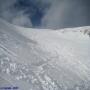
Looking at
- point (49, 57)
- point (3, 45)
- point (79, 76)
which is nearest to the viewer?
point (79, 76)

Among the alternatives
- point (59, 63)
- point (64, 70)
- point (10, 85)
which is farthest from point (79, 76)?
point (10, 85)

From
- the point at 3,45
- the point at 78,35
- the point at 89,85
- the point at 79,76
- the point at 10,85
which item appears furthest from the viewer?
the point at 78,35

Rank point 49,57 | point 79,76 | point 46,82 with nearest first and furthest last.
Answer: point 46,82
point 79,76
point 49,57

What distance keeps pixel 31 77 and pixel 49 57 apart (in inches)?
109

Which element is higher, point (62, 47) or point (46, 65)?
point (62, 47)

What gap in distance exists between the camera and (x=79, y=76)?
760 centimetres

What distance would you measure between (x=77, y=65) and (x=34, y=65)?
2662 millimetres

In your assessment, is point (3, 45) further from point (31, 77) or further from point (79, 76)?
point (79, 76)

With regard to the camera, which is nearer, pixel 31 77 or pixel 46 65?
pixel 31 77

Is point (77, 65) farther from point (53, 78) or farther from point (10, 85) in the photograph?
point (10, 85)

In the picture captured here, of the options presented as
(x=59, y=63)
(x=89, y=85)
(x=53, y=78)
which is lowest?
(x=89, y=85)

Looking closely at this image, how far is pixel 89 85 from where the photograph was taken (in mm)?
6844

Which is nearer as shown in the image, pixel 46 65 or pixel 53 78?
pixel 53 78

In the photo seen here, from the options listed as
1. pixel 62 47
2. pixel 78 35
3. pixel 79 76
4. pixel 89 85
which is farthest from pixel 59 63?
pixel 78 35
